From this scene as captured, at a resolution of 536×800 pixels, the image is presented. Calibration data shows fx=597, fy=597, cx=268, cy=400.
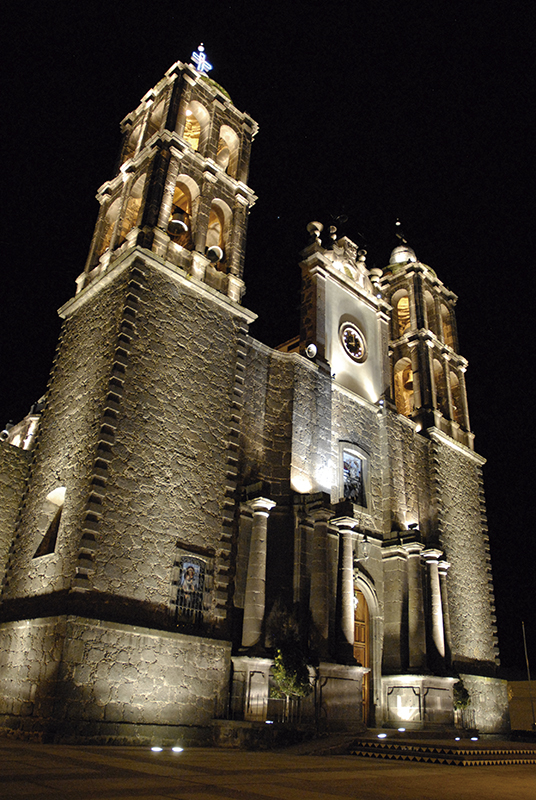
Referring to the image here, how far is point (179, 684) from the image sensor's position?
14734 mm

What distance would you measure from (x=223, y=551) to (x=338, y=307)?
45.7ft

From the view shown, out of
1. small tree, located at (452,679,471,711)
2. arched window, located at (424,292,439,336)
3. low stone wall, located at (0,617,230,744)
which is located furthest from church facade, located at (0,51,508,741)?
arched window, located at (424,292,439,336)

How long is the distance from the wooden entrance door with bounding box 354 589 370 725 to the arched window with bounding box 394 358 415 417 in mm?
12888

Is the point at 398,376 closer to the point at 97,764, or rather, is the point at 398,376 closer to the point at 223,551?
the point at 223,551

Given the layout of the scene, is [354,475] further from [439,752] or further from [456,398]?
[456,398]

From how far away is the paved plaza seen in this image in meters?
6.88

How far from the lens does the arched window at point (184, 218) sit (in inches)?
826

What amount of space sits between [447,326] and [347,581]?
19758 mm

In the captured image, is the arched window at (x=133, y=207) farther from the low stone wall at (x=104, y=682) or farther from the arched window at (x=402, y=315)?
the arched window at (x=402, y=315)

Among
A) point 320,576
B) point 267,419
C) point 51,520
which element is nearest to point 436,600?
point 320,576

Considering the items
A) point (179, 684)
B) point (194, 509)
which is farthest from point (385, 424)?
point (179, 684)

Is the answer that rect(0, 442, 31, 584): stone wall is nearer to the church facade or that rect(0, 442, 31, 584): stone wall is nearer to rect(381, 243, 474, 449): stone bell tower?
the church facade

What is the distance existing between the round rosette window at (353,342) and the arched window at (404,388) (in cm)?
605

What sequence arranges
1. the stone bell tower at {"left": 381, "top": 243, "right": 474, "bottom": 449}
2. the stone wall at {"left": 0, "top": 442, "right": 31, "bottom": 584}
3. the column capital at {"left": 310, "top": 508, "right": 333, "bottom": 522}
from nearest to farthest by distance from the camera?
1. the stone wall at {"left": 0, "top": 442, "right": 31, "bottom": 584}
2. the column capital at {"left": 310, "top": 508, "right": 333, "bottom": 522}
3. the stone bell tower at {"left": 381, "top": 243, "right": 474, "bottom": 449}
